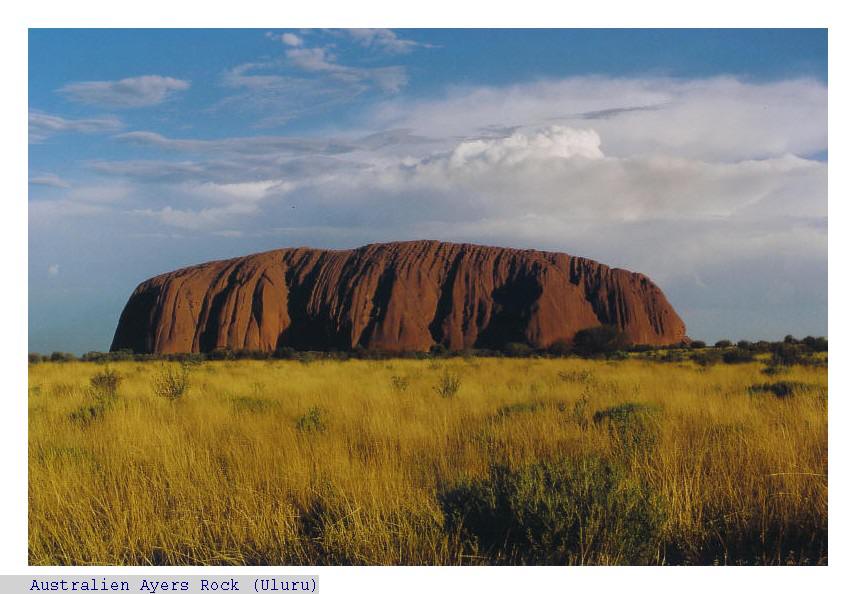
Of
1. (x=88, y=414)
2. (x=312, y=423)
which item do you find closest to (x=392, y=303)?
(x=88, y=414)

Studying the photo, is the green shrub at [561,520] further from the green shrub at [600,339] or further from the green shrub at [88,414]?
the green shrub at [600,339]

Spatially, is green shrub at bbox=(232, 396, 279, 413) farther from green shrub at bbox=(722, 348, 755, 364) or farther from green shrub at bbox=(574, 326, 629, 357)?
green shrub at bbox=(574, 326, 629, 357)

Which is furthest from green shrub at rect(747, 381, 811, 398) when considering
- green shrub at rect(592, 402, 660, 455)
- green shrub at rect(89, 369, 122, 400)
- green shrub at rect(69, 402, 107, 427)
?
green shrub at rect(89, 369, 122, 400)

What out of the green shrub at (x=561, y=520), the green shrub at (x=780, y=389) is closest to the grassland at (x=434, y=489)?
the green shrub at (x=561, y=520)

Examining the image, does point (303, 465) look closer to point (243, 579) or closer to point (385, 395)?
point (243, 579)

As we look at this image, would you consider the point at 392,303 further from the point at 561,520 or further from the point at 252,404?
the point at 561,520

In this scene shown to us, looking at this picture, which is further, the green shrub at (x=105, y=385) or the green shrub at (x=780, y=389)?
the green shrub at (x=105, y=385)

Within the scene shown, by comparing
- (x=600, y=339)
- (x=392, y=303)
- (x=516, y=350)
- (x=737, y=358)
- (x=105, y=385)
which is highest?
(x=392, y=303)
